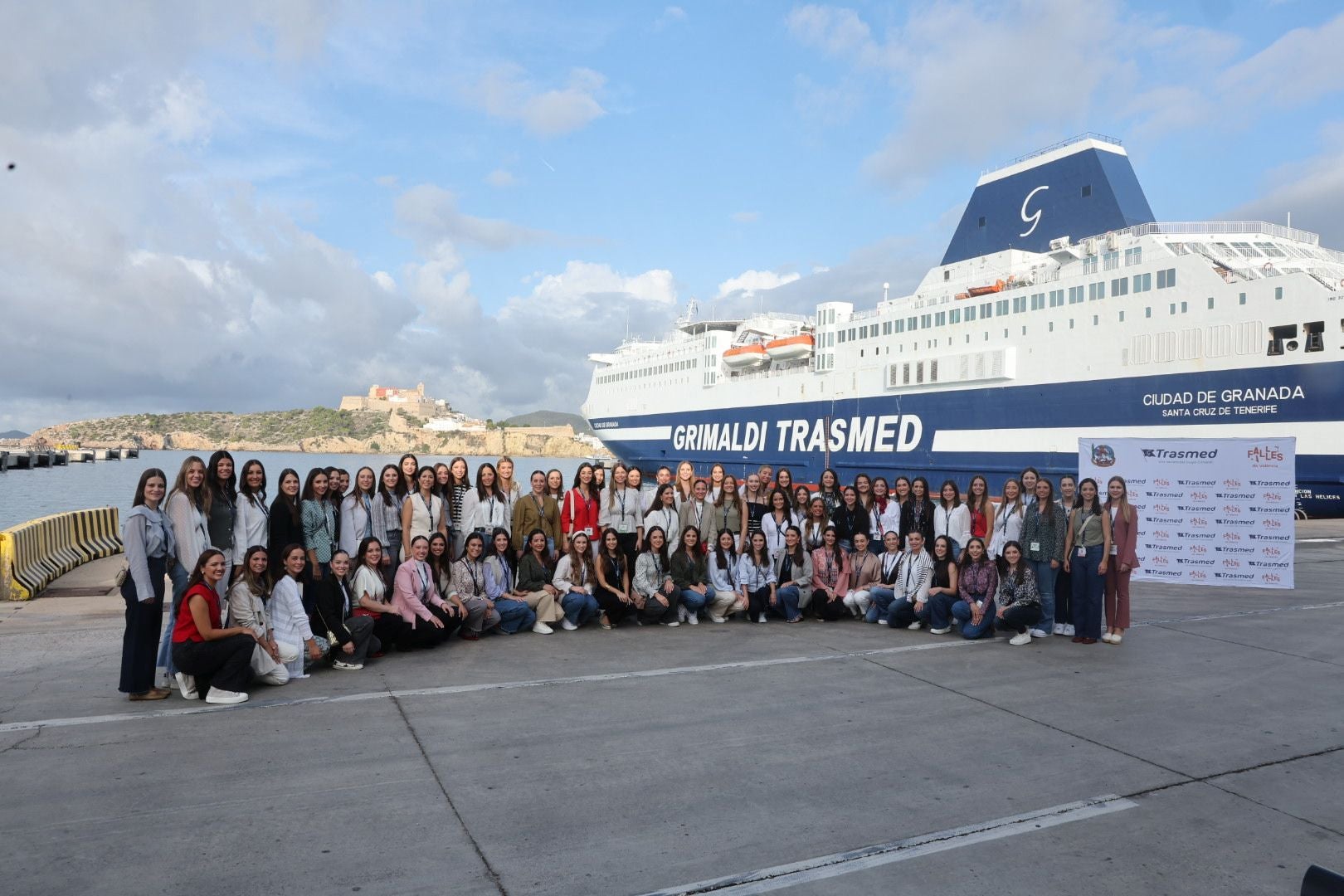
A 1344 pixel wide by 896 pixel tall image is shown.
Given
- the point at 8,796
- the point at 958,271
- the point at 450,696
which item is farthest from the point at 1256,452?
the point at 958,271

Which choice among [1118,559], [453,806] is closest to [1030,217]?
[1118,559]

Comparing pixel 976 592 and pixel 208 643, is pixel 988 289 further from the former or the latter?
pixel 208 643

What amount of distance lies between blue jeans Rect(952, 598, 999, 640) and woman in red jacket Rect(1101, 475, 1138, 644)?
939 mm

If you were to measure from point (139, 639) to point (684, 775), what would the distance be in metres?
3.39

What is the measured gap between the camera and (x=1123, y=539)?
6801 millimetres

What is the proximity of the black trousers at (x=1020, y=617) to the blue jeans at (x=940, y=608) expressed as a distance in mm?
428

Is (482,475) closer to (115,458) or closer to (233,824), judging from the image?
(233,824)

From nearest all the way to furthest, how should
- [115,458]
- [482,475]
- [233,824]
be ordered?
1. [233,824]
2. [482,475]
3. [115,458]

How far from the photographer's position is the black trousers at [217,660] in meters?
4.75

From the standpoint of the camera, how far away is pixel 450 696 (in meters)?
5.00

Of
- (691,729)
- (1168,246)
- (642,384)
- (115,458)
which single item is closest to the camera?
(691,729)

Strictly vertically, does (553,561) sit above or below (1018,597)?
above

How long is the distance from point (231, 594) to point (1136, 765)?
5.25m

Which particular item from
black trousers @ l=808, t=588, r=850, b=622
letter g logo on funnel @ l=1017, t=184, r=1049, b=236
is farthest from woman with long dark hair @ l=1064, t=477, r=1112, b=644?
letter g logo on funnel @ l=1017, t=184, r=1049, b=236
